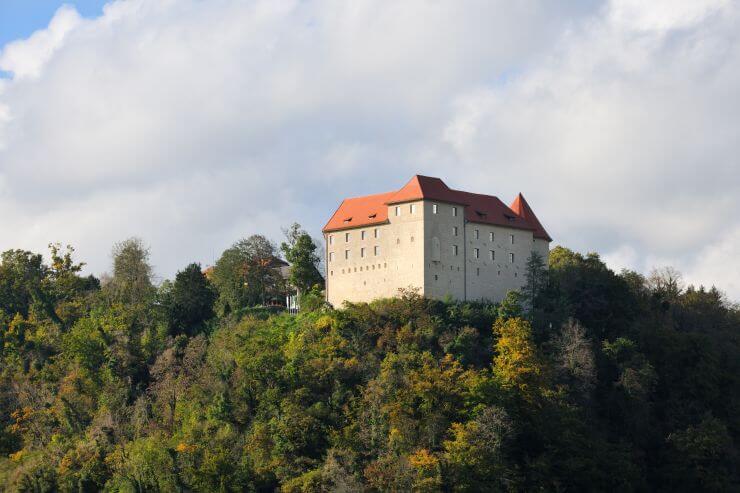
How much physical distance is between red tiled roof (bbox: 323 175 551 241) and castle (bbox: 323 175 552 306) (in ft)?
0.28

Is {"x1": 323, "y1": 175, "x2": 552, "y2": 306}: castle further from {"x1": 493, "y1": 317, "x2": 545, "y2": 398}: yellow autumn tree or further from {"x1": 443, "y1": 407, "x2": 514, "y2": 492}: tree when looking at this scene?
{"x1": 443, "y1": 407, "x2": 514, "y2": 492}: tree

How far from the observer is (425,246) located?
90.9 meters

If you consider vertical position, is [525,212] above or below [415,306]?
above

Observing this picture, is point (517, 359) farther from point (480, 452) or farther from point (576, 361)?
point (480, 452)

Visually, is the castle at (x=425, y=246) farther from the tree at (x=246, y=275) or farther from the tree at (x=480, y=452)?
the tree at (x=480, y=452)

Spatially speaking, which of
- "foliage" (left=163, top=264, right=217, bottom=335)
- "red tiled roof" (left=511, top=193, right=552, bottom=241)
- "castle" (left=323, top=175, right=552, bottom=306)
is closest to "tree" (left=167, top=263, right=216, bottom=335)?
"foliage" (left=163, top=264, right=217, bottom=335)

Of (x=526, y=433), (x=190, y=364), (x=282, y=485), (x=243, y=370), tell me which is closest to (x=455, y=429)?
(x=526, y=433)

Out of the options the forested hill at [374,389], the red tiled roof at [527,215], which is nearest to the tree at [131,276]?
the forested hill at [374,389]

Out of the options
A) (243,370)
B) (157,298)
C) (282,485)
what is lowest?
(282,485)

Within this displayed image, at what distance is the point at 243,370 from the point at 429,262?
13.5 meters

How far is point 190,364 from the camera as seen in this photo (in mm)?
94812

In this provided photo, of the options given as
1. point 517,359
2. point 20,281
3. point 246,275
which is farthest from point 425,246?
point 20,281

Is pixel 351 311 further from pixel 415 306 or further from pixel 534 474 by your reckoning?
pixel 534 474

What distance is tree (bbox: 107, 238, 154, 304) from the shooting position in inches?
4210
